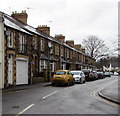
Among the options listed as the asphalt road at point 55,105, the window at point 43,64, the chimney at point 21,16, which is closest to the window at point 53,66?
the window at point 43,64

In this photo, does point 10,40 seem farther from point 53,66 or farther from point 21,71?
point 53,66

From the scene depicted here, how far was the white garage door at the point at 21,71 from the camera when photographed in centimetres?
2299

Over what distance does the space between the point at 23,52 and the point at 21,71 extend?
2.10 meters

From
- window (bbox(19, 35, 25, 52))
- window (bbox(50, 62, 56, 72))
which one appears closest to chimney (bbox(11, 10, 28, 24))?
window (bbox(19, 35, 25, 52))

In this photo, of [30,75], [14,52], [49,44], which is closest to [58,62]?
[49,44]

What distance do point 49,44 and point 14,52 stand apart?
1180 cm

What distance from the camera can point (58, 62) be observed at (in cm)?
3775

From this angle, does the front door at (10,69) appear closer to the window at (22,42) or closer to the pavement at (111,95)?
the window at (22,42)

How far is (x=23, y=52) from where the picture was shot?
2406 centimetres

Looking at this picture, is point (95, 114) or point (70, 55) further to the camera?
point (70, 55)

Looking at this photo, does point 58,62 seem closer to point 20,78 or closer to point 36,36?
point 36,36

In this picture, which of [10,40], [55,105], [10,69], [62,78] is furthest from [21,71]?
[55,105]

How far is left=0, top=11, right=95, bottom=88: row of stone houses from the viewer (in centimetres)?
2015

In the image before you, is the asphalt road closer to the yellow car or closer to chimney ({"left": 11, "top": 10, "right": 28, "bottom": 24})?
the yellow car
